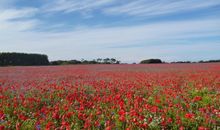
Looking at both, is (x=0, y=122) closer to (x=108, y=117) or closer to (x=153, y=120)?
(x=108, y=117)

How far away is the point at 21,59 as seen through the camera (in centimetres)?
6525

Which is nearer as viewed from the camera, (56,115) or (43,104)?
(56,115)

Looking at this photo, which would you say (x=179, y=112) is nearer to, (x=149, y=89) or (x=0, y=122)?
(x=0, y=122)

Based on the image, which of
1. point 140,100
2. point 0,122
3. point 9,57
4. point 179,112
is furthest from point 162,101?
point 9,57

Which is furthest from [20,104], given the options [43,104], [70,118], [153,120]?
[153,120]

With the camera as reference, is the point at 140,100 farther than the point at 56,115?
Yes

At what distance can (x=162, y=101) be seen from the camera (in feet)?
36.8

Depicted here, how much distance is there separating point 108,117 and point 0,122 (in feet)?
7.84

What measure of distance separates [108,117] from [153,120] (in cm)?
116

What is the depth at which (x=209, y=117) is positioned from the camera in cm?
849

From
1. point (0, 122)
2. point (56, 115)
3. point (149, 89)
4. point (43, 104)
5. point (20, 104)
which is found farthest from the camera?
point (149, 89)

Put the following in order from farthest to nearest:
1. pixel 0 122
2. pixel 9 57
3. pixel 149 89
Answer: pixel 9 57
pixel 149 89
pixel 0 122

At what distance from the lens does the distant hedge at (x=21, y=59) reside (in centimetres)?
6181

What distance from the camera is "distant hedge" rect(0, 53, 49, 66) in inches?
2434
